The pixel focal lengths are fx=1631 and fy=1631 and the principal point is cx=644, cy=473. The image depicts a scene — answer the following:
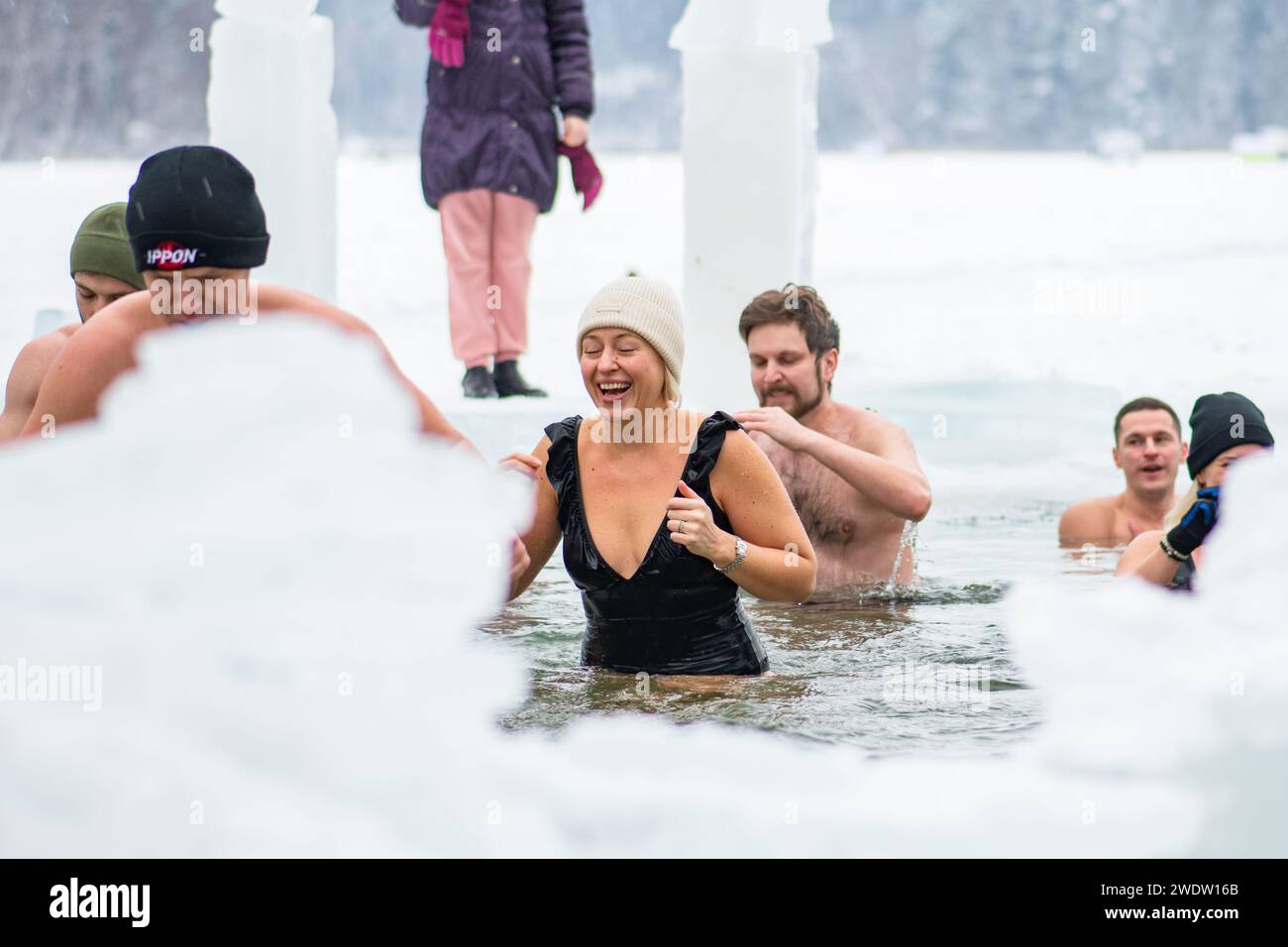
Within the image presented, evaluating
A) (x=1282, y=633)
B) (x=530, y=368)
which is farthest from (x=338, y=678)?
(x=530, y=368)

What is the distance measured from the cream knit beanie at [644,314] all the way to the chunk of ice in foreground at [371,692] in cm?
66

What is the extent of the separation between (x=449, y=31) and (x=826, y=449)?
2951 millimetres

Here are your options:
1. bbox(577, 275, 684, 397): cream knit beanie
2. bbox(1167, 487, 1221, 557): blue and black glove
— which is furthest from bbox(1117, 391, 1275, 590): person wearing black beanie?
bbox(577, 275, 684, 397): cream knit beanie

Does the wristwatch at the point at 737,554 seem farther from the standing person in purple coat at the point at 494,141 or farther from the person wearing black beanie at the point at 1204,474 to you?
the standing person in purple coat at the point at 494,141

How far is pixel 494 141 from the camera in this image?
22.0 ft

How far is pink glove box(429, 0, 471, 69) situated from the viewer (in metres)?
6.59

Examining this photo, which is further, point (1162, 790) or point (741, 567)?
point (741, 567)

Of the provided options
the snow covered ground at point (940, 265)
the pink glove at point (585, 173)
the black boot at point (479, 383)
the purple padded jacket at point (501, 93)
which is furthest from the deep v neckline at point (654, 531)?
the pink glove at point (585, 173)

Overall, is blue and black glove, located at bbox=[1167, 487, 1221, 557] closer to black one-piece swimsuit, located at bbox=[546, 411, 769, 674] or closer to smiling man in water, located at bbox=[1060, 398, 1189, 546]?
black one-piece swimsuit, located at bbox=[546, 411, 769, 674]

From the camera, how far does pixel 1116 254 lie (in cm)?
1931
